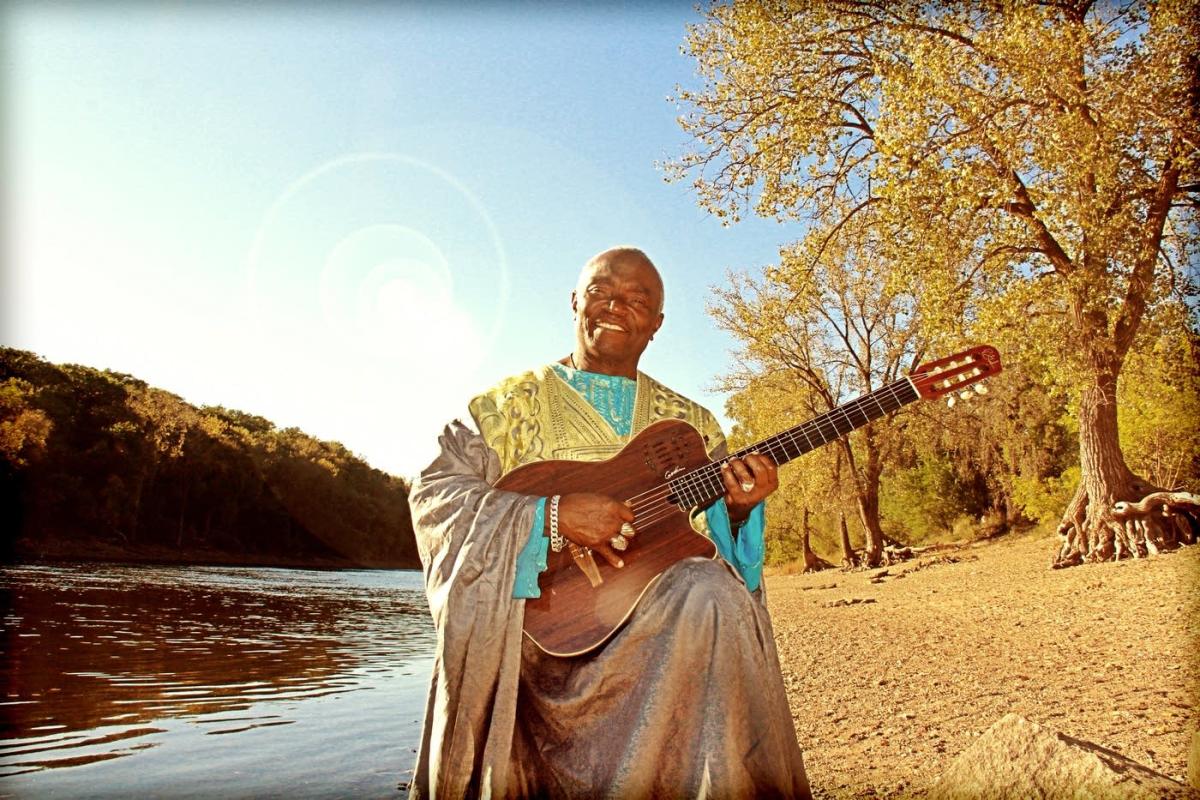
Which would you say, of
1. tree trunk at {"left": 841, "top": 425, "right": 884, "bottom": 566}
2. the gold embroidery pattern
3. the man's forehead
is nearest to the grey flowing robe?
the gold embroidery pattern

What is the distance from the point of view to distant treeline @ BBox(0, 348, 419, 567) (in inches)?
1581

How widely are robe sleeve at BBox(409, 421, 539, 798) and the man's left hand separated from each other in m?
0.76

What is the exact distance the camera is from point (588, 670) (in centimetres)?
258

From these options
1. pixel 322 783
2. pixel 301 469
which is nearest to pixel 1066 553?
pixel 322 783

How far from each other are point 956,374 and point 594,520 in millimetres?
1835

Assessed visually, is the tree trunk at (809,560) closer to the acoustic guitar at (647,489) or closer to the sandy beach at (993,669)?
the sandy beach at (993,669)

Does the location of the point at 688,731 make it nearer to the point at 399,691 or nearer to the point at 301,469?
the point at 399,691

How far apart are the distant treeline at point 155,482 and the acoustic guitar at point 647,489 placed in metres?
38.4

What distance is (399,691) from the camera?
10.3 metres

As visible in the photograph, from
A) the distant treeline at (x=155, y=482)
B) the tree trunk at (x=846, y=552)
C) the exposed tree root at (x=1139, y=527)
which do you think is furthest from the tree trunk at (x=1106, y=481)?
the distant treeline at (x=155, y=482)

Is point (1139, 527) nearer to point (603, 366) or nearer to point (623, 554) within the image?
point (603, 366)

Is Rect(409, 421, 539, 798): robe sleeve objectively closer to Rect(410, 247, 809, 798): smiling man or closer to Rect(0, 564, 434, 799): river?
Rect(410, 247, 809, 798): smiling man

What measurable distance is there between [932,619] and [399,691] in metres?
7.95

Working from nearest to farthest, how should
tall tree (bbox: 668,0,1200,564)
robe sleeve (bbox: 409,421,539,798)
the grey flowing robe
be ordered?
the grey flowing robe → robe sleeve (bbox: 409,421,539,798) → tall tree (bbox: 668,0,1200,564)
